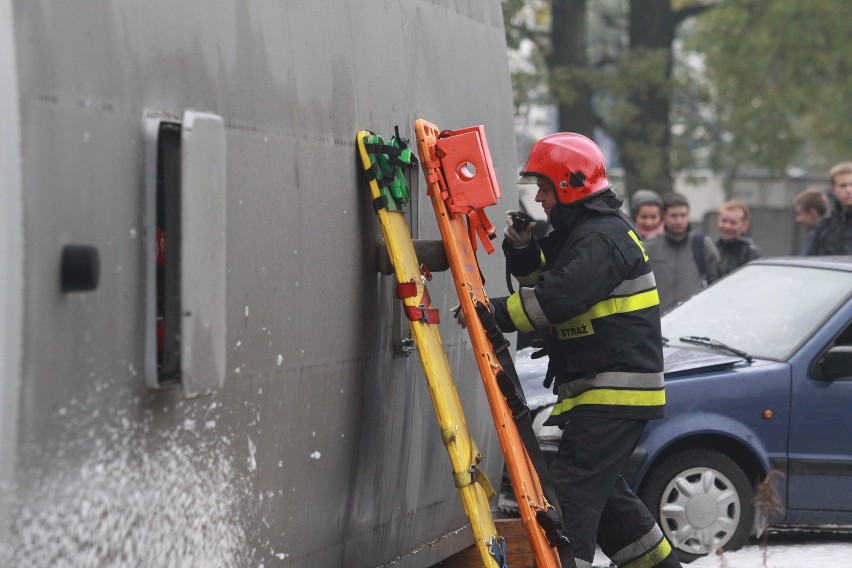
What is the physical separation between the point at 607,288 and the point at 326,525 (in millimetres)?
1386

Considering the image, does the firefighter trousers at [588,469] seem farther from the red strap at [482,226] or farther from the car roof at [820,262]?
the car roof at [820,262]

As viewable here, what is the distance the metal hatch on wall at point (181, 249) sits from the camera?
291 cm

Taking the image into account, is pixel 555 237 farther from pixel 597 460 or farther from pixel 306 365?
pixel 306 365

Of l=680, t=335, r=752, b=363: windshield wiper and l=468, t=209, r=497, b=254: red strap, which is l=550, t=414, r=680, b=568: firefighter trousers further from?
l=680, t=335, r=752, b=363: windshield wiper

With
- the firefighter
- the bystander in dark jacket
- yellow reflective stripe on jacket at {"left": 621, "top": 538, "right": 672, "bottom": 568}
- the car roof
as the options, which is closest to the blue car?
the car roof

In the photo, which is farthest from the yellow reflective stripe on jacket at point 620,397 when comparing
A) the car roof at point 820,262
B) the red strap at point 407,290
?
the car roof at point 820,262

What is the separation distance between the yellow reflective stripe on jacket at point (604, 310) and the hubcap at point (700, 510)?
222 centimetres

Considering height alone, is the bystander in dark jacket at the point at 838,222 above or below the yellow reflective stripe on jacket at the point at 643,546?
above

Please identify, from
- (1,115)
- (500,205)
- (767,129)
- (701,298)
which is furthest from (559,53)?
(1,115)

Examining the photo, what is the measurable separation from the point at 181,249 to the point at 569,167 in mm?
2255

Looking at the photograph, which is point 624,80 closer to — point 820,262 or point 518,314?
point 820,262

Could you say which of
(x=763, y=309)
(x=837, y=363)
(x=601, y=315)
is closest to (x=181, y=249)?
(x=601, y=315)

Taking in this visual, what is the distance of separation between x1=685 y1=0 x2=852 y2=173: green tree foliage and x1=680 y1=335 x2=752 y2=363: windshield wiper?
46.3 feet

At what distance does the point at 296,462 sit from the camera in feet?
12.1
